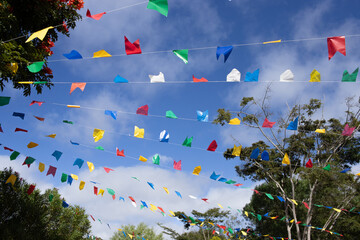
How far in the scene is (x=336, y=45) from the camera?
12.8 feet

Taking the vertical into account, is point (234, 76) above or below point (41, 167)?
above

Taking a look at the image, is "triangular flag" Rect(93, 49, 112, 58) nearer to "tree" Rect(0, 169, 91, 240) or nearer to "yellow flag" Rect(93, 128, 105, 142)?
"yellow flag" Rect(93, 128, 105, 142)

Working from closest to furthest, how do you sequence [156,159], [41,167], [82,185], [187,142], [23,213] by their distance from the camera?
[187,142] → [156,159] → [41,167] → [82,185] → [23,213]

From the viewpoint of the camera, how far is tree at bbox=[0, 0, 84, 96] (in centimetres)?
474

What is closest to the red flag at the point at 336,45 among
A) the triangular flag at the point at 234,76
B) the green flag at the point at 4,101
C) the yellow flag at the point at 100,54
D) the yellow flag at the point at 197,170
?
the triangular flag at the point at 234,76

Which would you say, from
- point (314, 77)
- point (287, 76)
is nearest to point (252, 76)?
point (287, 76)

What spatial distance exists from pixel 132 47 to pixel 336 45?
3.31m

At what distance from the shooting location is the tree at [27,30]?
4742mm

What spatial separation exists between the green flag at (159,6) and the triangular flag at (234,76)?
2125mm

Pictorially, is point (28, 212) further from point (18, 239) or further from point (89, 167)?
point (89, 167)

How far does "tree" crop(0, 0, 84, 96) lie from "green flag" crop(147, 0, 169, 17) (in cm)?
248

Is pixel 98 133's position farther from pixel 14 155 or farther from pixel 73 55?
pixel 14 155

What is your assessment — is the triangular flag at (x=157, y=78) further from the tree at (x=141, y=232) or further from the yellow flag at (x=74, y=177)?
the tree at (x=141, y=232)

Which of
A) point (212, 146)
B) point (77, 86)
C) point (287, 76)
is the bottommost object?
point (77, 86)
